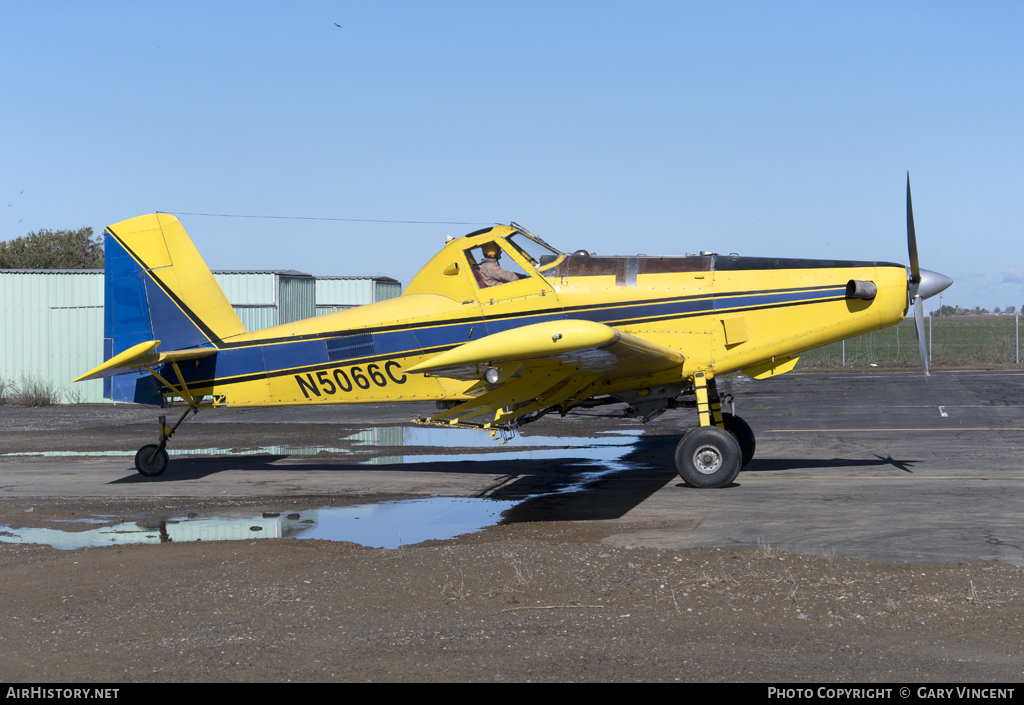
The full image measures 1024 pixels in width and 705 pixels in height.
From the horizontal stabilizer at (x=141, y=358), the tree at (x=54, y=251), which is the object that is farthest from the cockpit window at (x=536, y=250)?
the tree at (x=54, y=251)

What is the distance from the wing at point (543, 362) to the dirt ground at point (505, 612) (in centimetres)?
168

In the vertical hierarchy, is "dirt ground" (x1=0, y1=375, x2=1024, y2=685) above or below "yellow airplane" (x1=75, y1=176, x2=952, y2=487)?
below

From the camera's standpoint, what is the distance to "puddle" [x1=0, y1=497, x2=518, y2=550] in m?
8.57

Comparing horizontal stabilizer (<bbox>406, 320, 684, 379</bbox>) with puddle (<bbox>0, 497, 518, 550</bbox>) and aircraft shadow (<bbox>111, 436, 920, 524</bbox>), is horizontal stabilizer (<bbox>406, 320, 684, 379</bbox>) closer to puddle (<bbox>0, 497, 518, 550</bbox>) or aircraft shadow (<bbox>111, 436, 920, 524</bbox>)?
puddle (<bbox>0, 497, 518, 550</bbox>)

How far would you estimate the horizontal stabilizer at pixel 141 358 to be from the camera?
38.7ft

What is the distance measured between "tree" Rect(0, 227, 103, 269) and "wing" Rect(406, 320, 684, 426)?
56919 mm

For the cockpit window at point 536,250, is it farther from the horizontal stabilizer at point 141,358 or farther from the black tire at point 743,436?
the horizontal stabilizer at point 141,358

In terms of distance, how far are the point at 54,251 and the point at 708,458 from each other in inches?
2431

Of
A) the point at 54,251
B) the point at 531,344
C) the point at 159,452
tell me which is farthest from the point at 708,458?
the point at 54,251

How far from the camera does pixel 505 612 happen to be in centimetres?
579

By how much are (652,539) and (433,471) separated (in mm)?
5250

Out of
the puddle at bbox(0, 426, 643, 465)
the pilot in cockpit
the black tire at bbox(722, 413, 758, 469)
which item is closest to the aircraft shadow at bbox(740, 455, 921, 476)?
the black tire at bbox(722, 413, 758, 469)

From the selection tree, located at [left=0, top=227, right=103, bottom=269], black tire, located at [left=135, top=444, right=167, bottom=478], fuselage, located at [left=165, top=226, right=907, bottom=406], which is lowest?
black tire, located at [left=135, top=444, right=167, bottom=478]
